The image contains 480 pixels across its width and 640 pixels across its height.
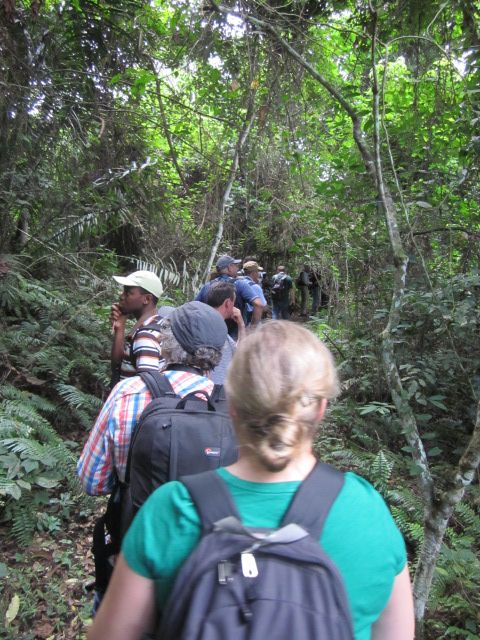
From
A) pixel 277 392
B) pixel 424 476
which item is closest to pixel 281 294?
pixel 424 476

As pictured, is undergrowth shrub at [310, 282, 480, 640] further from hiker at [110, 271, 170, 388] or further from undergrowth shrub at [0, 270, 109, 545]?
undergrowth shrub at [0, 270, 109, 545]

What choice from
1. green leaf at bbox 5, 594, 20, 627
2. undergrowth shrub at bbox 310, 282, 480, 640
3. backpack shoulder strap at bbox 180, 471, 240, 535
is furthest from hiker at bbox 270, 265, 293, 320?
backpack shoulder strap at bbox 180, 471, 240, 535

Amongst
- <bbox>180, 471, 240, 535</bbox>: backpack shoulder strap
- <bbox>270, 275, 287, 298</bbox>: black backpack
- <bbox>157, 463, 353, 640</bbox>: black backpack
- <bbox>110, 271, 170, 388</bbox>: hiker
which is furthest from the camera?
<bbox>270, 275, 287, 298</bbox>: black backpack

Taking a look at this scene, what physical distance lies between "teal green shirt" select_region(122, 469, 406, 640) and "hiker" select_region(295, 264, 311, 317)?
42.1 ft

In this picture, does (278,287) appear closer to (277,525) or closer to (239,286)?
(239,286)

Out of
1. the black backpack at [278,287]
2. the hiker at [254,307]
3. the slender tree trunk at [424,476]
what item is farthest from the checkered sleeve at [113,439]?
the black backpack at [278,287]

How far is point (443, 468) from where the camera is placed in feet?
15.1

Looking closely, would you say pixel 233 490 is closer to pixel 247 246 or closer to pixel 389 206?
pixel 389 206

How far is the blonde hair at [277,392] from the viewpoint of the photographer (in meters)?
1.07

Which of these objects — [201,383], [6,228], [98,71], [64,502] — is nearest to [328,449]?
[64,502]

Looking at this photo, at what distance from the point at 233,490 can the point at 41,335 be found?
547 centimetres

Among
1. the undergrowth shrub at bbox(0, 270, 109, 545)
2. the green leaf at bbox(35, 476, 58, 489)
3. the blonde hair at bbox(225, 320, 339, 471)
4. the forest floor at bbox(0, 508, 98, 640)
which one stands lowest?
the forest floor at bbox(0, 508, 98, 640)

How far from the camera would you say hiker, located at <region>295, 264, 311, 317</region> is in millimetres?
13812

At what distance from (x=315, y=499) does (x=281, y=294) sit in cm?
1102
